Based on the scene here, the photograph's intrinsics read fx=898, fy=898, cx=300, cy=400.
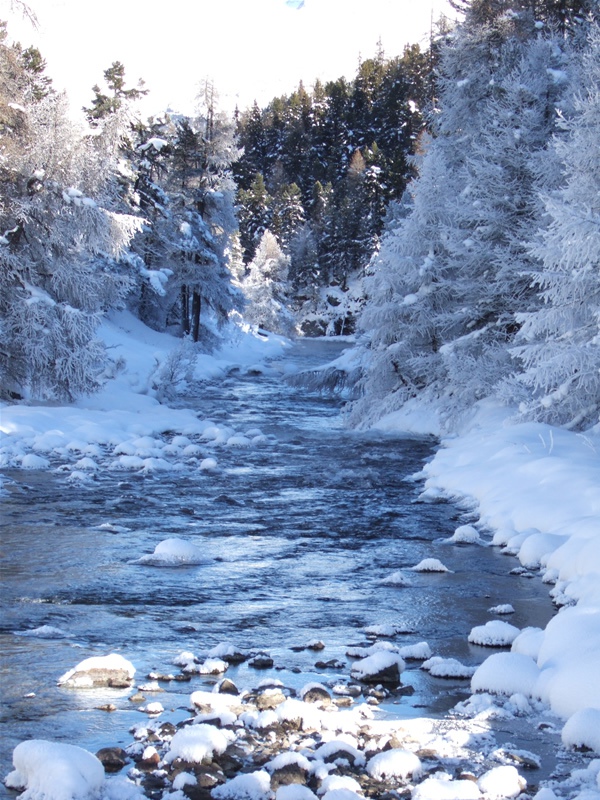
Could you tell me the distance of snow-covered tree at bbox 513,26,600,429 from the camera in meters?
12.0

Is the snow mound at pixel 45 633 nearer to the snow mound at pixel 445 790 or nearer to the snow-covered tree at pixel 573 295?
the snow mound at pixel 445 790

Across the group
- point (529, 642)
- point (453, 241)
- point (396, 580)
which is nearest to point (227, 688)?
point (529, 642)

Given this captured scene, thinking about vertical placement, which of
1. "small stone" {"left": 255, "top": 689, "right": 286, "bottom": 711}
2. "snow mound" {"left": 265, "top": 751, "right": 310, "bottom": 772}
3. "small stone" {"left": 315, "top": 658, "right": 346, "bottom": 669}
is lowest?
"small stone" {"left": 315, "top": 658, "right": 346, "bottom": 669}

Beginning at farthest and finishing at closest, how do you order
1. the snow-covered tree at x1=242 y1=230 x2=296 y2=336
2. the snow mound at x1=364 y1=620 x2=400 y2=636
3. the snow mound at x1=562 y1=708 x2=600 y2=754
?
1. the snow-covered tree at x1=242 y1=230 x2=296 y2=336
2. the snow mound at x1=364 y1=620 x2=400 y2=636
3. the snow mound at x1=562 y1=708 x2=600 y2=754

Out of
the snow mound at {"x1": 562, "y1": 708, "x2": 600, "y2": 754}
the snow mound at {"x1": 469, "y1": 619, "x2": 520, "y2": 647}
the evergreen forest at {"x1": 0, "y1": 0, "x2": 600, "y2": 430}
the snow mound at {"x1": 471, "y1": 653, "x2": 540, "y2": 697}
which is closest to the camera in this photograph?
the snow mound at {"x1": 562, "y1": 708, "x2": 600, "y2": 754}

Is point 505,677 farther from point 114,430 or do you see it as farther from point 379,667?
point 114,430

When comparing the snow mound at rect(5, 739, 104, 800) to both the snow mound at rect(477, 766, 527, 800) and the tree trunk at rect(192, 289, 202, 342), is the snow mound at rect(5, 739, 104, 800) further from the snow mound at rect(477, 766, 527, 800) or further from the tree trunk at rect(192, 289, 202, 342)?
the tree trunk at rect(192, 289, 202, 342)

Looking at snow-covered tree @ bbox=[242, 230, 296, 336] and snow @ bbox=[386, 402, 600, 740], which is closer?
snow @ bbox=[386, 402, 600, 740]

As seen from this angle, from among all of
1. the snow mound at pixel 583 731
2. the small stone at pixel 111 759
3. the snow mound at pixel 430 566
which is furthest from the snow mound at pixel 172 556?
the snow mound at pixel 583 731

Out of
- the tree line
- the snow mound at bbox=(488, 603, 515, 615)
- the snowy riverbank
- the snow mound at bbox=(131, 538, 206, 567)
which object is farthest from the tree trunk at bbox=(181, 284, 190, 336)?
the snow mound at bbox=(488, 603, 515, 615)

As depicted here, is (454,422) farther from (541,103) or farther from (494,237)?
(541,103)

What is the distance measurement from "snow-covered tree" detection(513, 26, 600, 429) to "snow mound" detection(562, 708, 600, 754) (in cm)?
737

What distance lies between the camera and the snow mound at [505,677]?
5.75 meters

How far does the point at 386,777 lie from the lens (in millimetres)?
4520
